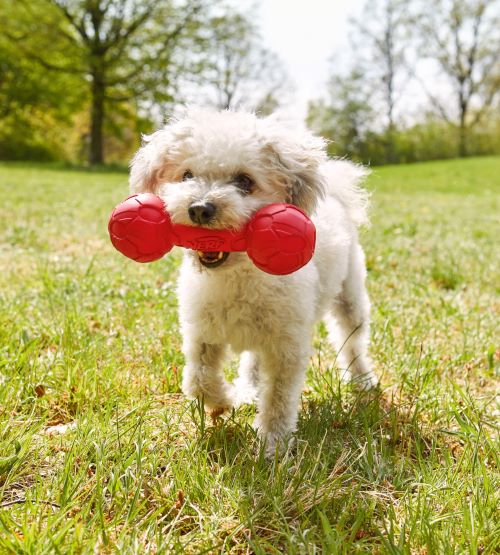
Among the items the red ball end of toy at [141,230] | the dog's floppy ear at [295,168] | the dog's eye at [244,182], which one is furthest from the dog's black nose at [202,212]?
the dog's floppy ear at [295,168]

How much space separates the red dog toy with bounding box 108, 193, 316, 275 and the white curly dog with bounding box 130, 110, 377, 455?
74 millimetres

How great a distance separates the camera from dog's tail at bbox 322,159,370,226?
12.7 ft

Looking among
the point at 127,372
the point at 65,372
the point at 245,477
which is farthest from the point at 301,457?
the point at 65,372

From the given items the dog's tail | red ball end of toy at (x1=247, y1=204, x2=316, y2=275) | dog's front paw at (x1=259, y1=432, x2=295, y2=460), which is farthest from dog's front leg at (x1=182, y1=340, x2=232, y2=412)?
the dog's tail

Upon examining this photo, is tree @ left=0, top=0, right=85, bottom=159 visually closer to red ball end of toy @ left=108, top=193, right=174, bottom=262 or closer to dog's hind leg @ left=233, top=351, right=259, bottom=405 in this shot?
dog's hind leg @ left=233, top=351, right=259, bottom=405

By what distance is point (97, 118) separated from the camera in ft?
93.7

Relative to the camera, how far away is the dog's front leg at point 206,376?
289 cm

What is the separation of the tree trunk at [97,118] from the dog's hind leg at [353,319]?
87.7 feet

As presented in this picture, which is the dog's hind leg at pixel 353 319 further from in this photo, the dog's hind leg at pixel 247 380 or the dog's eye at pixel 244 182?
the dog's eye at pixel 244 182

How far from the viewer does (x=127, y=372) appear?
3066 millimetres

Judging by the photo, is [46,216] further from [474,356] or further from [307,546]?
[307,546]

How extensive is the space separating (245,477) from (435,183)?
71.3ft

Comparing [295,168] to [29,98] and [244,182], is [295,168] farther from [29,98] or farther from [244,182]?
[29,98]

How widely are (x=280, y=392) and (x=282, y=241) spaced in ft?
2.78
